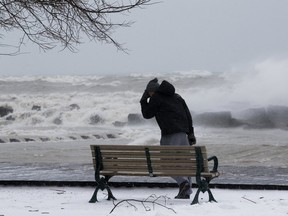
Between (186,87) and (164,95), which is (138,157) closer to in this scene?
(164,95)

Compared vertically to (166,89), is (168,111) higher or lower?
lower

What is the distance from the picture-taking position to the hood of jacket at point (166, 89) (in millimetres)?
7762

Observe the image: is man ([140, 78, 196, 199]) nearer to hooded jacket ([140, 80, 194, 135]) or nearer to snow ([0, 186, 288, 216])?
hooded jacket ([140, 80, 194, 135])

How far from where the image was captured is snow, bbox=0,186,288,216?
22.1 ft

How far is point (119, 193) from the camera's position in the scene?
8.20m

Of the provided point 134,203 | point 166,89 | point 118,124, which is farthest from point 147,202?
point 118,124

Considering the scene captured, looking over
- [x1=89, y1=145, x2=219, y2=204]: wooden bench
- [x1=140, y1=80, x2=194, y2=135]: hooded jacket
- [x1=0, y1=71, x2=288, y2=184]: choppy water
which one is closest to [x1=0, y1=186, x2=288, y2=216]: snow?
[x1=89, y1=145, x2=219, y2=204]: wooden bench

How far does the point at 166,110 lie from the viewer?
777 centimetres

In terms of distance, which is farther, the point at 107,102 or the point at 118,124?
the point at 107,102

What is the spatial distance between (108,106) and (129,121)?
7407 millimetres

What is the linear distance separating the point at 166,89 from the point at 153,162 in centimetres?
87

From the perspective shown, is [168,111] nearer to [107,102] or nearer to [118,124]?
[118,124]

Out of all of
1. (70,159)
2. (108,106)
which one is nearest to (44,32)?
(70,159)

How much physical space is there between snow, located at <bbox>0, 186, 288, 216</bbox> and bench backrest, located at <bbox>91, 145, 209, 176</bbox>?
1.07ft
